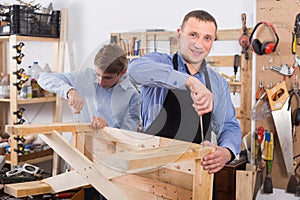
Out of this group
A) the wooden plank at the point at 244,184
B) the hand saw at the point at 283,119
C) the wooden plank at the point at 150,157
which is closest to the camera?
the wooden plank at the point at 150,157

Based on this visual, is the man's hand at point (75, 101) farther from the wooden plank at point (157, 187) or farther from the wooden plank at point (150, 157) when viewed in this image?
the wooden plank at point (157, 187)

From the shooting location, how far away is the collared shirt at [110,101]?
88cm

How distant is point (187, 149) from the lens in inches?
35.7

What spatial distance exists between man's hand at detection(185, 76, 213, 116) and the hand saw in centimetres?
130

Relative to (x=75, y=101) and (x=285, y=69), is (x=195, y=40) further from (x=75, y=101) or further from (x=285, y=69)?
(x=285, y=69)

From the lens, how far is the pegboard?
6.78 ft

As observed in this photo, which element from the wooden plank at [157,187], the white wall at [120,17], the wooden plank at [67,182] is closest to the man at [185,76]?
the wooden plank at [157,187]

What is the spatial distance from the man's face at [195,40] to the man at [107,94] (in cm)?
13

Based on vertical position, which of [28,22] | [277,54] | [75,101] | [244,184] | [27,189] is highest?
[28,22]

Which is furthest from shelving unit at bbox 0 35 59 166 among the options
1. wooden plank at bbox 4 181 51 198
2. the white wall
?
wooden plank at bbox 4 181 51 198

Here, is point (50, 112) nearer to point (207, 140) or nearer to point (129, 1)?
point (129, 1)

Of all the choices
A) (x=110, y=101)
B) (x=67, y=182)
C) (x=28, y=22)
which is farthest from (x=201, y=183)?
(x=28, y=22)

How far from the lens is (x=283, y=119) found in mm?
2041

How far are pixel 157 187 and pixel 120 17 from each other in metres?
1.90
